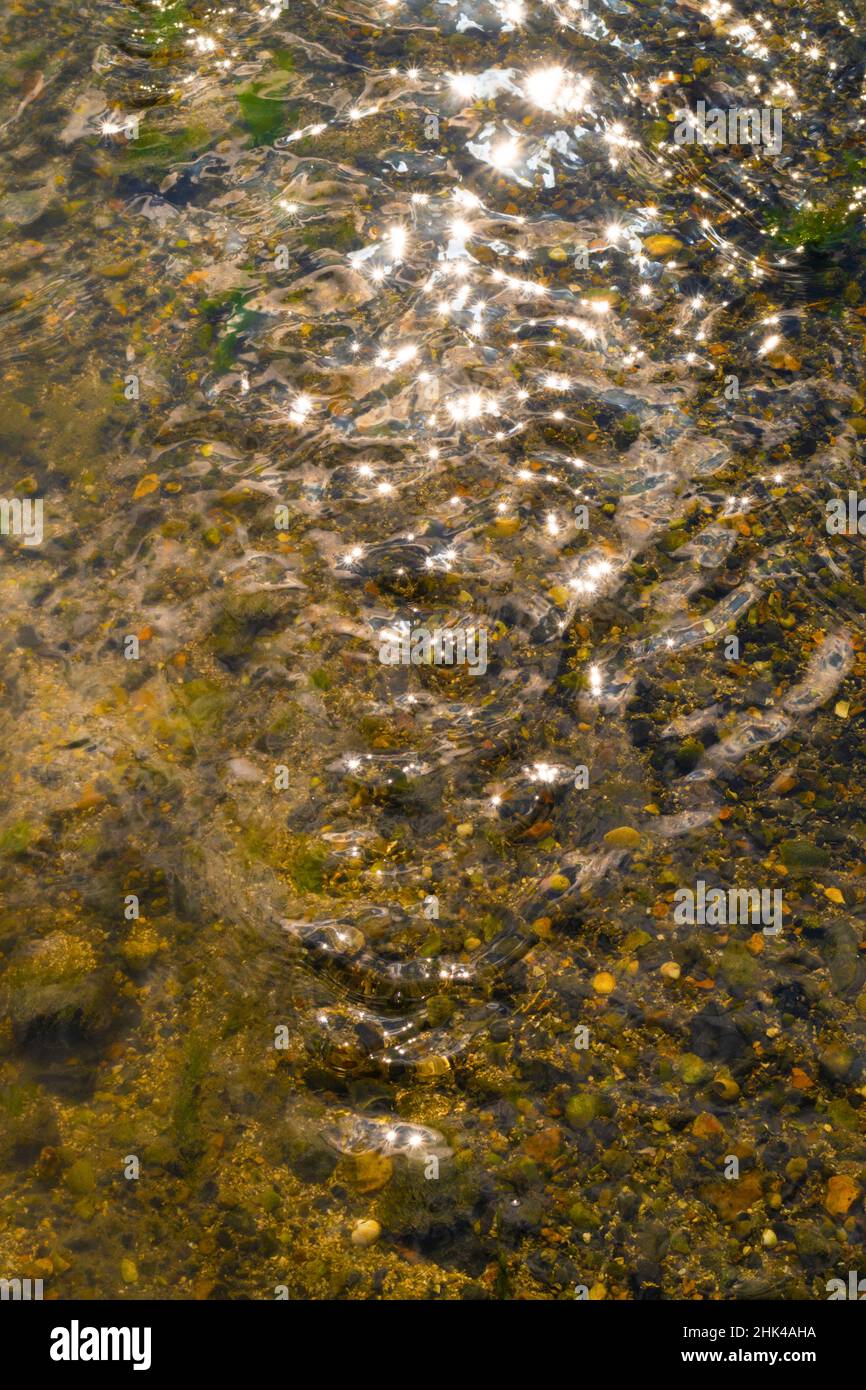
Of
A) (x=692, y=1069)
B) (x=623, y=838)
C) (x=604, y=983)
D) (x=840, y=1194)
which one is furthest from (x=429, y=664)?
(x=840, y=1194)

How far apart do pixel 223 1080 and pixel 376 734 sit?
57.7 inches

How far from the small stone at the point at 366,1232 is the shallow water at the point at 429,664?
0.02 metres

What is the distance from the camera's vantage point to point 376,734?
164 inches

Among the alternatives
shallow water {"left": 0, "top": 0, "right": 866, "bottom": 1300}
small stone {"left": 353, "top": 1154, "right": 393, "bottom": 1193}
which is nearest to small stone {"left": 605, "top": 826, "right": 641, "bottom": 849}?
shallow water {"left": 0, "top": 0, "right": 866, "bottom": 1300}

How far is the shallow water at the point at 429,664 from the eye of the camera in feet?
11.3

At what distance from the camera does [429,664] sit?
14.2ft

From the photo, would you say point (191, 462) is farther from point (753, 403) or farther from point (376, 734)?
point (753, 403)

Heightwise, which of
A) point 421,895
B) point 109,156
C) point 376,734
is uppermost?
point 109,156

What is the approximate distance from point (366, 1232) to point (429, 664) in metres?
2.20

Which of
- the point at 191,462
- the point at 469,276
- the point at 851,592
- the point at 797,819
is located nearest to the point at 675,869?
the point at 797,819

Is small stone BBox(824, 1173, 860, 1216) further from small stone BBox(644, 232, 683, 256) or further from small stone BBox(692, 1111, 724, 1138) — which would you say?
small stone BBox(644, 232, 683, 256)

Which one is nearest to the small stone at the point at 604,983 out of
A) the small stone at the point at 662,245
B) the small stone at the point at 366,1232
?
the small stone at the point at 366,1232

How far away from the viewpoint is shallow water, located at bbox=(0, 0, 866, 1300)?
3434 mm

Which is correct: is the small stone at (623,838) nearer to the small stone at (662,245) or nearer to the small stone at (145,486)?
the small stone at (145,486)
